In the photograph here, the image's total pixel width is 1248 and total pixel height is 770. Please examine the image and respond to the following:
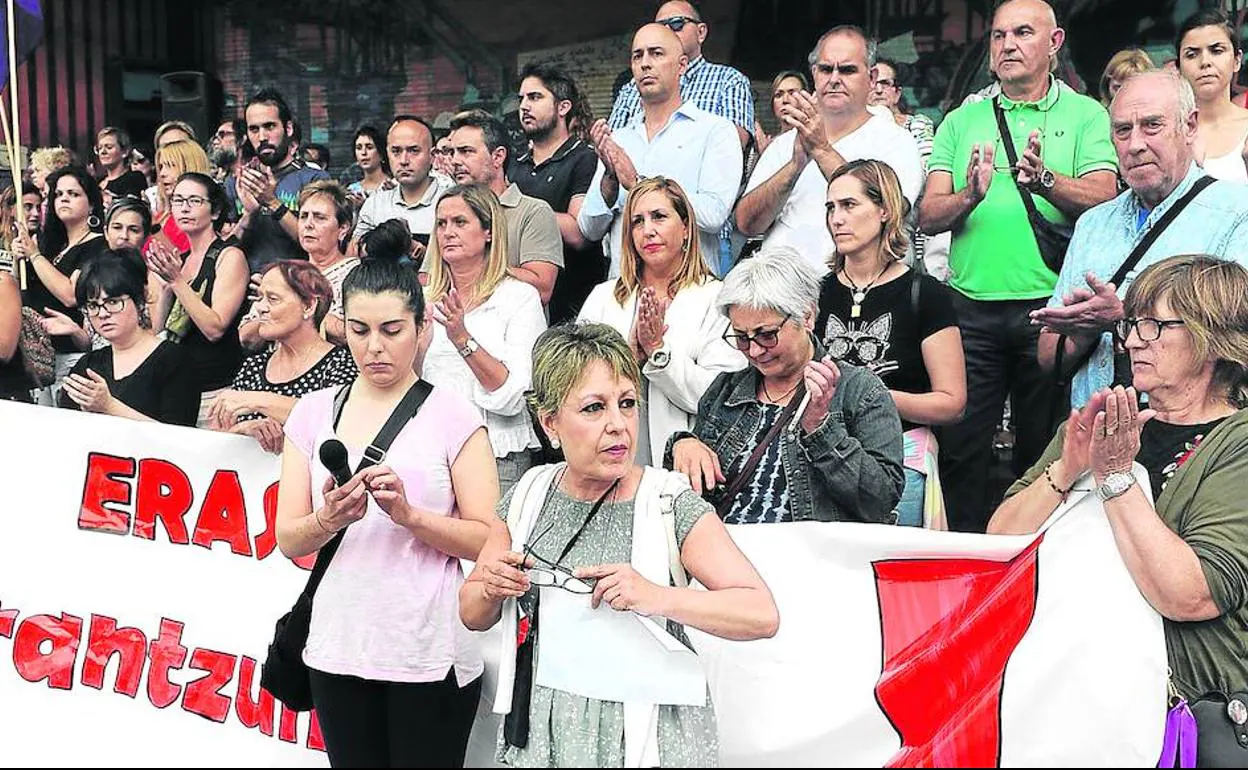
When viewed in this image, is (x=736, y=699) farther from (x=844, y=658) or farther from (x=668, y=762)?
(x=668, y=762)

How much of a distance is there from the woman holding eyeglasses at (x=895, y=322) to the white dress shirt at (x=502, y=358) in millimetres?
960

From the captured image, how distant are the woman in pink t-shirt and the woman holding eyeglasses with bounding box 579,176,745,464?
0.96 metres

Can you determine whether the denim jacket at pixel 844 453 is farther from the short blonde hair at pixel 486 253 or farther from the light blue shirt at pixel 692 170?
the light blue shirt at pixel 692 170

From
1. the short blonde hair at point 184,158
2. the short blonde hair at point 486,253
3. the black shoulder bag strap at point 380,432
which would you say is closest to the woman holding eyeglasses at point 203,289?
the short blonde hair at point 184,158

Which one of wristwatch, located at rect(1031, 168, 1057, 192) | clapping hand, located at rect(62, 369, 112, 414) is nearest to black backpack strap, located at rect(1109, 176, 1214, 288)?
wristwatch, located at rect(1031, 168, 1057, 192)

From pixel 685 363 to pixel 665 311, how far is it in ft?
0.56

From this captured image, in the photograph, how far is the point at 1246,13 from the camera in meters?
6.41

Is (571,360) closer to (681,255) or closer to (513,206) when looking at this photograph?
(681,255)

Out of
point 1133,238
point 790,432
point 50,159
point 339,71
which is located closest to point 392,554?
point 790,432

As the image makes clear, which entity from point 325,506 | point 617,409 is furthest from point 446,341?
point 617,409

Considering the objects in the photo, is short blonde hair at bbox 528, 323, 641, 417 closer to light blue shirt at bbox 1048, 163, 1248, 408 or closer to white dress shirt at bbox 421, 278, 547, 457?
white dress shirt at bbox 421, 278, 547, 457

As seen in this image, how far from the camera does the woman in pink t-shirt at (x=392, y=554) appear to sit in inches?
127

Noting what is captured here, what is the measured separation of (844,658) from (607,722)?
2.47 ft

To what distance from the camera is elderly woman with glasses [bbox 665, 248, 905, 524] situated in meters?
3.41
